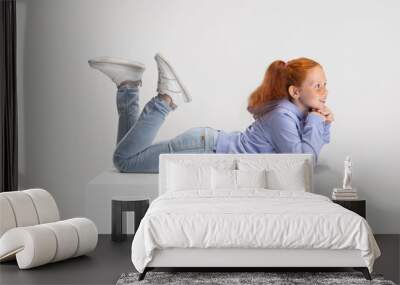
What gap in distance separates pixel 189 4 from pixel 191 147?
1643 millimetres

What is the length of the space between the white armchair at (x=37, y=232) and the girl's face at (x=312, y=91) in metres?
2.95

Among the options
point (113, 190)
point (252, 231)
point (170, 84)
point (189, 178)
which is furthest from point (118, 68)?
point (252, 231)

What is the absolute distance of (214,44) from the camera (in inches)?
307

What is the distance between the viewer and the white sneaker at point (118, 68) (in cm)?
781

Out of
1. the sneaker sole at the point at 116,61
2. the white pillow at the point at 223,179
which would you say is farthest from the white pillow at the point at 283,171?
the sneaker sole at the point at 116,61

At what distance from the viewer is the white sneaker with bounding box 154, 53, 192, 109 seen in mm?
7812

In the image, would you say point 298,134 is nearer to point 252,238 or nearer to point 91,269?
point 252,238

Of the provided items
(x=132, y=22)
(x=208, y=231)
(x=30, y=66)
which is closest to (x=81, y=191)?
(x=30, y=66)

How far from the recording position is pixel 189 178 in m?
7.03

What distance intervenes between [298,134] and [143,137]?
178 cm

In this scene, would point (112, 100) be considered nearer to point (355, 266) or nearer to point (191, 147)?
point (191, 147)

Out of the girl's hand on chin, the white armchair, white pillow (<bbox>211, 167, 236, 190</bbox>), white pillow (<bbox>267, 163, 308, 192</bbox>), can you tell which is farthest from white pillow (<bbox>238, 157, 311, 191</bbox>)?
the white armchair

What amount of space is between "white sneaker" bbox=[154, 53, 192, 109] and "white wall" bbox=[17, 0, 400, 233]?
70mm

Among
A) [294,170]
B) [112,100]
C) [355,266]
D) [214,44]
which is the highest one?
[214,44]
